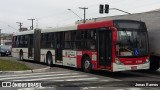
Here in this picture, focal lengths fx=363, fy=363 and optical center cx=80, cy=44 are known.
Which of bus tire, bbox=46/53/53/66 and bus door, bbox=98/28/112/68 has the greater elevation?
bus door, bbox=98/28/112/68

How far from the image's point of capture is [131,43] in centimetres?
1745

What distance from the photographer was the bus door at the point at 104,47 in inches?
685

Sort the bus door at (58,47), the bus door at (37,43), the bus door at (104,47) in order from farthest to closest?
the bus door at (37,43)
the bus door at (58,47)
the bus door at (104,47)

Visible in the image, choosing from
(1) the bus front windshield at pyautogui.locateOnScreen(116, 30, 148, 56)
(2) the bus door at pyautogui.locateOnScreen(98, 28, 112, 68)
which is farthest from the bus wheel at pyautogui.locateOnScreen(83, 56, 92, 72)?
(1) the bus front windshield at pyautogui.locateOnScreen(116, 30, 148, 56)

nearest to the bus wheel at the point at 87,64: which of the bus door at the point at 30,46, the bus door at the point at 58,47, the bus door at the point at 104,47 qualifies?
the bus door at the point at 104,47

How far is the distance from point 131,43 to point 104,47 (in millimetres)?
1337

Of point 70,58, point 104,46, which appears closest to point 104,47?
point 104,46

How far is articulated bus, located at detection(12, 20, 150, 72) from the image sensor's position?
674 inches

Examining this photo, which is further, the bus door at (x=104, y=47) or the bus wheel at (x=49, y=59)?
the bus wheel at (x=49, y=59)

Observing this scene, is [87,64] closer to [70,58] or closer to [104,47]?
[104,47]

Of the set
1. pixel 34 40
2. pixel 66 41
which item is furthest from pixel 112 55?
pixel 34 40

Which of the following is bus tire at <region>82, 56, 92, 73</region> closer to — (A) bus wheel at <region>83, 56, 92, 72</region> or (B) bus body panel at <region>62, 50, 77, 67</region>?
(A) bus wheel at <region>83, 56, 92, 72</region>

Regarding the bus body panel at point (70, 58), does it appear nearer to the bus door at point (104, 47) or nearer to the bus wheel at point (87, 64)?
the bus wheel at point (87, 64)

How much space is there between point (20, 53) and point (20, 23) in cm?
7681
